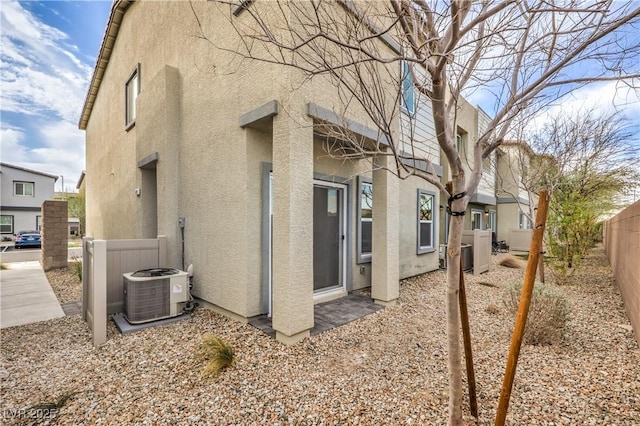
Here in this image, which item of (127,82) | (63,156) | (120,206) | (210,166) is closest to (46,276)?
(120,206)

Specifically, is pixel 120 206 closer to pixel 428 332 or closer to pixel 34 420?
pixel 34 420

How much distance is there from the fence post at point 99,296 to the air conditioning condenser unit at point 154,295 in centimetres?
48

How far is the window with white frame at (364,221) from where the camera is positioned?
6.36m

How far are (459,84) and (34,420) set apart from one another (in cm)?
477

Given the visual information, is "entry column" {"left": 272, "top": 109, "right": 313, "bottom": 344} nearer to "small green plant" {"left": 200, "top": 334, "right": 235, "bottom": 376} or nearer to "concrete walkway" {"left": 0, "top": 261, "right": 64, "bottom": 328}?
"small green plant" {"left": 200, "top": 334, "right": 235, "bottom": 376}

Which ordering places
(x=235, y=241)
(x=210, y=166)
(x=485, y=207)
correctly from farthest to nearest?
(x=485, y=207) → (x=210, y=166) → (x=235, y=241)

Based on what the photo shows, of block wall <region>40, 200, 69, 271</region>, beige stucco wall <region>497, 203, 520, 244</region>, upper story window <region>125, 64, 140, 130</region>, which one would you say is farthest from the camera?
beige stucco wall <region>497, 203, 520, 244</region>

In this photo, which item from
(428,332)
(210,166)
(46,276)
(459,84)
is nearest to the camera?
(459,84)

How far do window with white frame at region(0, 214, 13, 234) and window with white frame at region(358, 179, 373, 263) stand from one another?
3257 centimetres

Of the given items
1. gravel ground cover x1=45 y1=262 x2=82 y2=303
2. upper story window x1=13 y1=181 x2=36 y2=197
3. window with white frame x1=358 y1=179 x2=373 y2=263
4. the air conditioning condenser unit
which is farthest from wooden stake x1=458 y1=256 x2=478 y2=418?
upper story window x1=13 y1=181 x2=36 y2=197

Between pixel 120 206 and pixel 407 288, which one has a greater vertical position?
pixel 120 206

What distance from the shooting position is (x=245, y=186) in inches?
179

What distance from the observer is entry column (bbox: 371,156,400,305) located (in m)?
5.56

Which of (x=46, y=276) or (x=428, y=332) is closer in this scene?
(x=428, y=332)
